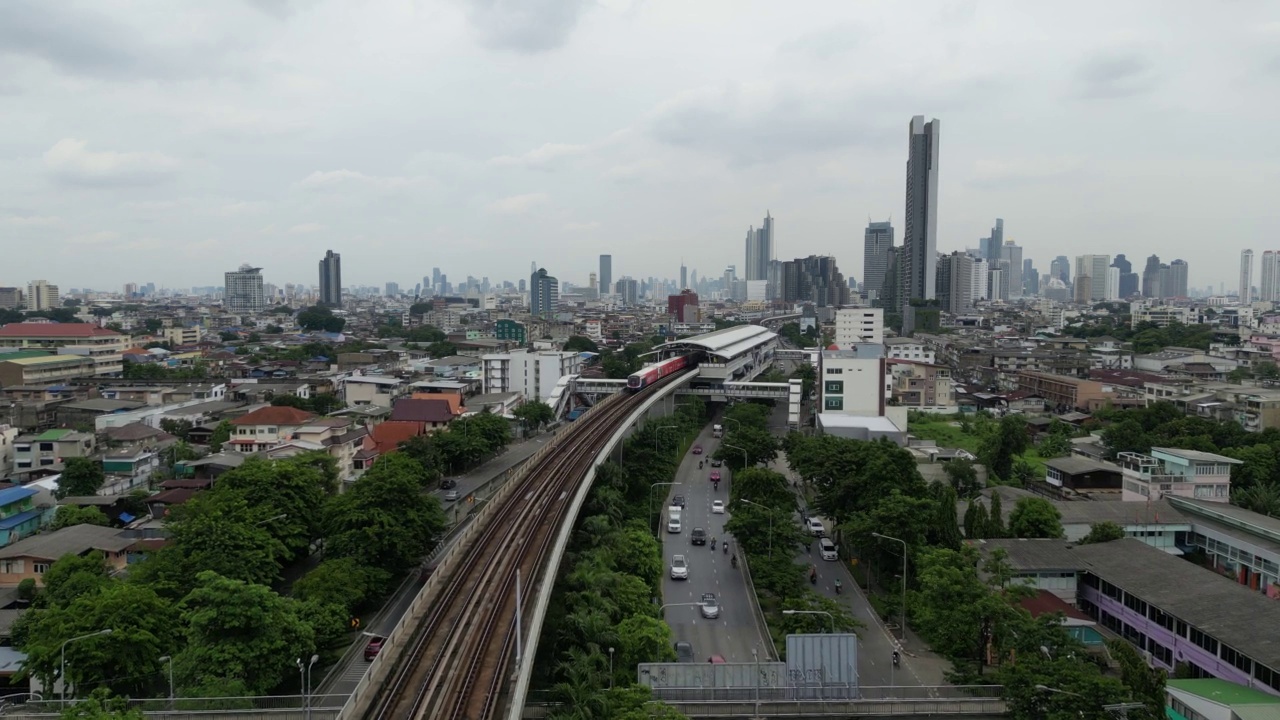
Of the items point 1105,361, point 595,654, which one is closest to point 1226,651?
point 595,654

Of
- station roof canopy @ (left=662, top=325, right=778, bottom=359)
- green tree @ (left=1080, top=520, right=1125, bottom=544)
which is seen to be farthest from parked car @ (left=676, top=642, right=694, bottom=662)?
station roof canopy @ (left=662, top=325, right=778, bottom=359)

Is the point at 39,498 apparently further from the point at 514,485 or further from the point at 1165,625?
the point at 1165,625

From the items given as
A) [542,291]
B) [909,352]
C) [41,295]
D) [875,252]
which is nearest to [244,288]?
[41,295]

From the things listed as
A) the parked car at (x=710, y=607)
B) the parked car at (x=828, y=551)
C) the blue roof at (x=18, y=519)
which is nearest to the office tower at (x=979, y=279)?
the parked car at (x=828, y=551)

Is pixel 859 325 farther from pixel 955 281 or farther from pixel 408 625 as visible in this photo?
pixel 955 281

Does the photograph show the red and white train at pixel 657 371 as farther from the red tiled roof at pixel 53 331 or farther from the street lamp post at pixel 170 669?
the red tiled roof at pixel 53 331
